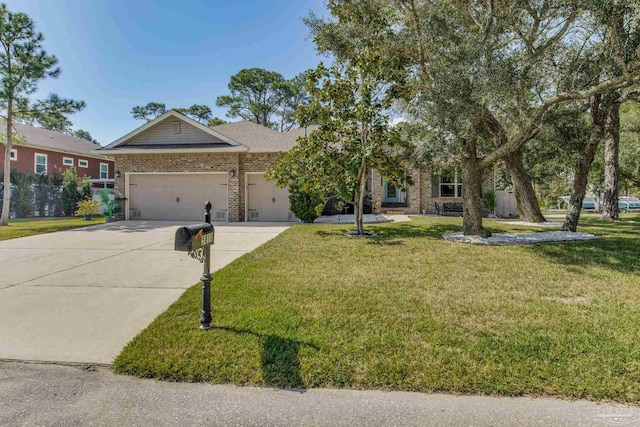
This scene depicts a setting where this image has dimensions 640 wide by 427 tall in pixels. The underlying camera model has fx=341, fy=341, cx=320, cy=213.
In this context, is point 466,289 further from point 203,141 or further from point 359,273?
point 203,141

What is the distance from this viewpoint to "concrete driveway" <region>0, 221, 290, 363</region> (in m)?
3.21

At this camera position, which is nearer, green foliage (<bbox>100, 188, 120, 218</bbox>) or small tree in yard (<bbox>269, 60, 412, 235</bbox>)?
small tree in yard (<bbox>269, 60, 412, 235</bbox>)

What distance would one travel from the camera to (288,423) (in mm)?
2146

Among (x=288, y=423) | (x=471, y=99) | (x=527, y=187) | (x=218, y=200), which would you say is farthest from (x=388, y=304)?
(x=218, y=200)

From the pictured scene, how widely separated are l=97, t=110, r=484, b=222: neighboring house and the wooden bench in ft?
26.2

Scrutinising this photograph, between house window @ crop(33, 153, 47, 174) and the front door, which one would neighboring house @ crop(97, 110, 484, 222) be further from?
house window @ crop(33, 153, 47, 174)

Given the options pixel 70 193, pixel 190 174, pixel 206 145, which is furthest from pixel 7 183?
pixel 206 145

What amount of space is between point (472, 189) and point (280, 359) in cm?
815

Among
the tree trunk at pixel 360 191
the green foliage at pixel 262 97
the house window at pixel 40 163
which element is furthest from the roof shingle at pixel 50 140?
the tree trunk at pixel 360 191

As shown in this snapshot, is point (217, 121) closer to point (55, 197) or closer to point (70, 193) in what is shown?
point (70, 193)

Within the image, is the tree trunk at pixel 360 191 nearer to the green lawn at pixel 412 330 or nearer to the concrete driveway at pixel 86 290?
the concrete driveway at pixel 86 290

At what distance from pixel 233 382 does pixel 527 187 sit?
13.5 meters

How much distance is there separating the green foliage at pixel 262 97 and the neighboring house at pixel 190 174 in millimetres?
19230

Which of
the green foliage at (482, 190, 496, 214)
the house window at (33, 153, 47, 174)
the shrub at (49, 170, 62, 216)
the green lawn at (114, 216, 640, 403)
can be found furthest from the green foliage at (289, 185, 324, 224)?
the house window at (33, 153, 47, 174)
